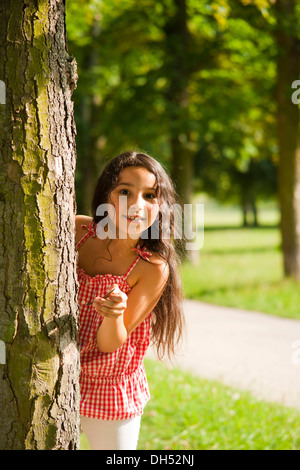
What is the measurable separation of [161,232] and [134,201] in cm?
22

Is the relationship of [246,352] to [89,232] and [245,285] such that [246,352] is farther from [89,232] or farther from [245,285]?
[89,232]

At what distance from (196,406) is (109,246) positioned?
2503 millimetres

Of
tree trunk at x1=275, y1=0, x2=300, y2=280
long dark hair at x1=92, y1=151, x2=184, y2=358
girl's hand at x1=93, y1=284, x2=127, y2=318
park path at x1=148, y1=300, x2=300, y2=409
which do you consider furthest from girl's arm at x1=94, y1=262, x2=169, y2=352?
tree trunk at x1=275, y1=0, x2=300, y2=280

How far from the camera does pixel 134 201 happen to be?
2.05 m

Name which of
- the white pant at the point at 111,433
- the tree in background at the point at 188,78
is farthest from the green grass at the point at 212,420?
the tree in background at the point at 188,78

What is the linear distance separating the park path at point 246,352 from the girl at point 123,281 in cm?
201

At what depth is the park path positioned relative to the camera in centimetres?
487

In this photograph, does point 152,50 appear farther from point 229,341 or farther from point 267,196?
point 267,196

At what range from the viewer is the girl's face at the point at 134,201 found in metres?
2.05

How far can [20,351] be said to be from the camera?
1.75m

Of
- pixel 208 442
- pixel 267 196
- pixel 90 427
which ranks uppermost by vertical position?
pixel 267 196

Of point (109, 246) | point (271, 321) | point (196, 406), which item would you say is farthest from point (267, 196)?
point (109, 246)

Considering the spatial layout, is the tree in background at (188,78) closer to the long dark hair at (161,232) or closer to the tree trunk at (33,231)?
the long dark hair at (161,232)

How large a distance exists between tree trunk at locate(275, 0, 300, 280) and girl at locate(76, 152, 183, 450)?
7545mm
